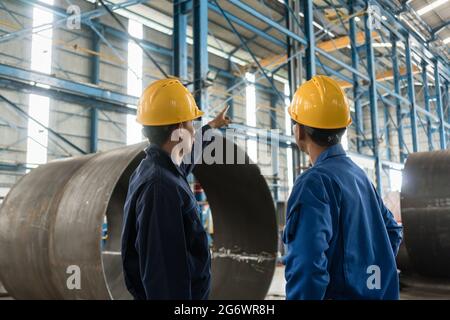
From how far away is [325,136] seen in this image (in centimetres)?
166

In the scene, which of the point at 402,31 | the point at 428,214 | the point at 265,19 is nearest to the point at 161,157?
the point at 428,214

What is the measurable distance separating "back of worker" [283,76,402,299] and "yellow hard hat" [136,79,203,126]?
0.62 meters

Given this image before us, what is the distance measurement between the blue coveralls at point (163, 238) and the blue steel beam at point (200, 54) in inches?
144

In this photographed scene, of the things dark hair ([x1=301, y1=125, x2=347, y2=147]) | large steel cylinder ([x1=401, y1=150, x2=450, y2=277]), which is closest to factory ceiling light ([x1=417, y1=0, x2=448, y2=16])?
large steel cylinder ([x1=401, y1=150, x2=450, y2=277])

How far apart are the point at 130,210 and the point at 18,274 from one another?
2.56 m

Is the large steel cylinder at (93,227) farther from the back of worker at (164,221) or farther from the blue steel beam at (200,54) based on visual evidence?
the blue steel beam at (200,54)

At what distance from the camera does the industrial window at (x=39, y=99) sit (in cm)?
1127

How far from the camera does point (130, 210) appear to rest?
1.60 meters

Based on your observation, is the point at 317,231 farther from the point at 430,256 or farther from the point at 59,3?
the point at 59,3

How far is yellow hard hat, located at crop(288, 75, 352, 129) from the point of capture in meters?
1.67

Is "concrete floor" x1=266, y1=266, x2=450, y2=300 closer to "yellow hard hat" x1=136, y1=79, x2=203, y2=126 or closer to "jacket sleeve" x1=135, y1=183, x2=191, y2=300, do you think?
"yellow hard hat" x1=136, y1=79, x2=203, y2=126

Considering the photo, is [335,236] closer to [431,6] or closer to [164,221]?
[164,221]

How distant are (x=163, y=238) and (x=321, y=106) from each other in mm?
793
